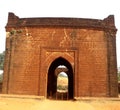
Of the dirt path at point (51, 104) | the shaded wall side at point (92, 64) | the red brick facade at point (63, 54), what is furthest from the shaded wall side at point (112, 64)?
the dirt path at point (51, 104)

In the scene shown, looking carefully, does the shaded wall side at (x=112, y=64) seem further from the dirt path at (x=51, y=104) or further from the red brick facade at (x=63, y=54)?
the dirt path at (x=51, y=104)

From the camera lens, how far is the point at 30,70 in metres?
13.1

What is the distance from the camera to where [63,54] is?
43.6ft

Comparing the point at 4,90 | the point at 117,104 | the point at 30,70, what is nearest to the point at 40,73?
the point at 30,70

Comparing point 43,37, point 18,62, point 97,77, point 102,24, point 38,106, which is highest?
point 102,24

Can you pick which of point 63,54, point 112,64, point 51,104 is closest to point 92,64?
point 112,64

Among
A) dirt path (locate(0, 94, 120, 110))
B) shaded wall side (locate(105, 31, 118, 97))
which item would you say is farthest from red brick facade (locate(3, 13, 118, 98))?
dirt path (locate(0, 94, 120, 110))

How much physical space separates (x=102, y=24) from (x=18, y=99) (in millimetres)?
6524

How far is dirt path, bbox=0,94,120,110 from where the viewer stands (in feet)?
33.4

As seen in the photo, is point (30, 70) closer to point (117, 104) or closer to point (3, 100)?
point (3, 100)

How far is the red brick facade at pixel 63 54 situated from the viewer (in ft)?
42.3

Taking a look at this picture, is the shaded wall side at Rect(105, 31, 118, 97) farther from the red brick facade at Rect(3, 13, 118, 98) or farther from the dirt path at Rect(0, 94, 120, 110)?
the dirt path at Rect(0, 94, 120, 110)

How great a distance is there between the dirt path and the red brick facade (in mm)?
1045

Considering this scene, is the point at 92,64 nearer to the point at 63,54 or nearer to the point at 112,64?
the point at 112,64
